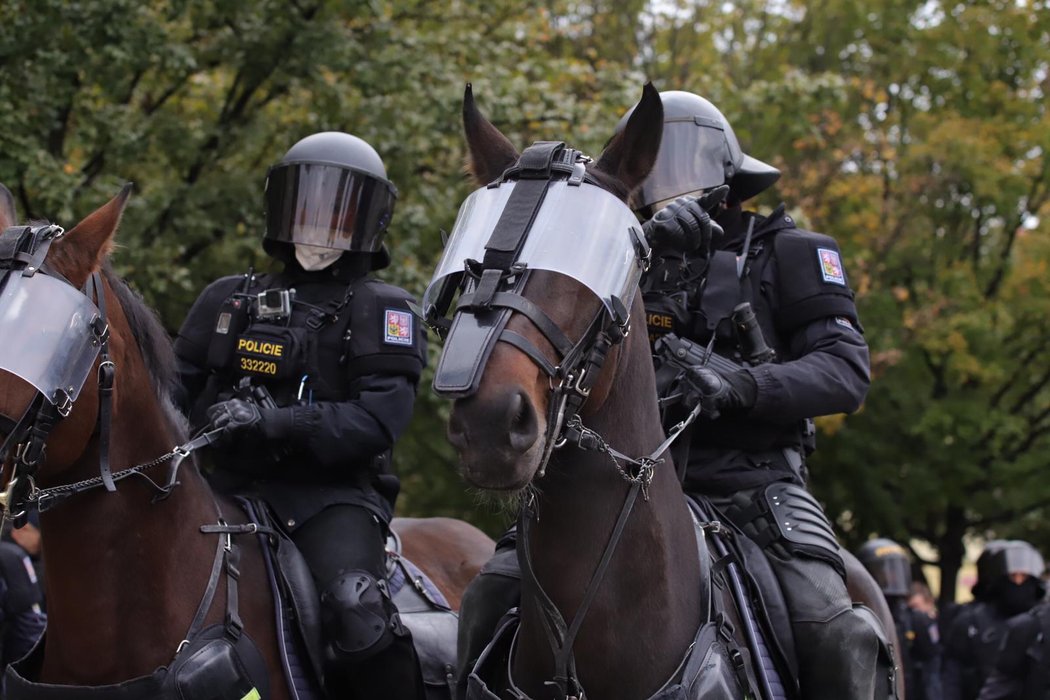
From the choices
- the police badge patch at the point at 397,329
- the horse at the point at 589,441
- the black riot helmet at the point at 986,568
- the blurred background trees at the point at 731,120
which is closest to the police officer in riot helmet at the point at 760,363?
the horse at the point at 589,441

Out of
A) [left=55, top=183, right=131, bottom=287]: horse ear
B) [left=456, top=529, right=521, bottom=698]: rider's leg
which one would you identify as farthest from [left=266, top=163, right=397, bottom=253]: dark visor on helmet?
[left=456, top=529, right=521, bottom=698]: rider's leg

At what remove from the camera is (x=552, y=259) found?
3.74 meters

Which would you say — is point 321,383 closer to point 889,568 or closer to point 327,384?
point 327,384

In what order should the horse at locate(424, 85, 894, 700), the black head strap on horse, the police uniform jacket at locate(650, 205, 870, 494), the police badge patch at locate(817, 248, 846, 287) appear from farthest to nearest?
1. the police badge patch at locate(817, 248, 846, 287)
2. the police uniform jacket at locate(650, 205, 870, 494)
3. the horse at locate(424, 85, 894, 700)
4. the black head strap on horse

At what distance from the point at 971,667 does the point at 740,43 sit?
10.8 meters

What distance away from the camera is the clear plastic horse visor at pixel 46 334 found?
4241 millimetres

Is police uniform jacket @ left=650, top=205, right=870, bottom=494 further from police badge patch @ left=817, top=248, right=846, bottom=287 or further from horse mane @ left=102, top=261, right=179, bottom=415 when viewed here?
horse mane @ left=102, top=261, right=179, bottom=415

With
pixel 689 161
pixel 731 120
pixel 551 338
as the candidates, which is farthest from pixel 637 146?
pixel 731 120

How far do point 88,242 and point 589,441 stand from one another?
195cm

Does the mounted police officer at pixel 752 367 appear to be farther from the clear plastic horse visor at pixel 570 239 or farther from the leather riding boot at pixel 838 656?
the clear plastic horse visor at pixel 570 239

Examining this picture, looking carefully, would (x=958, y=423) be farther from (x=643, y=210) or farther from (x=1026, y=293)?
(x=643, y=210)

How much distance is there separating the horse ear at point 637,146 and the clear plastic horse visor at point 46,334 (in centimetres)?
183

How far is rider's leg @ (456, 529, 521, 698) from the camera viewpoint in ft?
15.5

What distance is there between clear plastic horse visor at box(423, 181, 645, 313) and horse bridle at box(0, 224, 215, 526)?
1.31m
